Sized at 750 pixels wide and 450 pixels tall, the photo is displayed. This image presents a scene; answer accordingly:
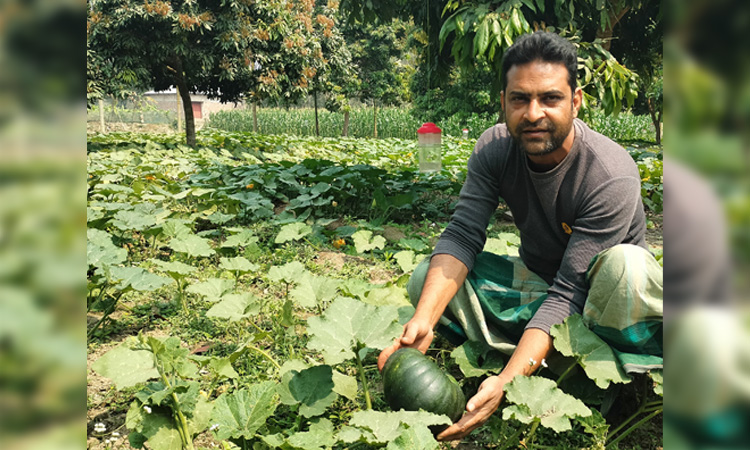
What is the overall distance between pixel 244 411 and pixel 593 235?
50.8 inches

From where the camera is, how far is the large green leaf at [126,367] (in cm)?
159

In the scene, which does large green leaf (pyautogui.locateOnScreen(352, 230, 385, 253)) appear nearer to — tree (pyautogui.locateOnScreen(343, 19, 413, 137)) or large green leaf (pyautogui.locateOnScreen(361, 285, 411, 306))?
large green leaf (pyautogui.locateOnScreen(361, 285, 411, 306))

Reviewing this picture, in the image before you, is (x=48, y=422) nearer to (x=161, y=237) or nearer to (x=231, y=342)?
(x=231, y=342)

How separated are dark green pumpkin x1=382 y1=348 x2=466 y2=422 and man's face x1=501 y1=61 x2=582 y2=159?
0.86 metres

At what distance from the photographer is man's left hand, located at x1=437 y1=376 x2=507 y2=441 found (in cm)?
174

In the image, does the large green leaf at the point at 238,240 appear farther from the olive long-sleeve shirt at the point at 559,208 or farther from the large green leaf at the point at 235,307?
the olive long-sleeve shirt at the point at 559,208

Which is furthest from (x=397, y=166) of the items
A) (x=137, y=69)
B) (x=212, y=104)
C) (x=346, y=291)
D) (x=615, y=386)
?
(x=212, y=104)

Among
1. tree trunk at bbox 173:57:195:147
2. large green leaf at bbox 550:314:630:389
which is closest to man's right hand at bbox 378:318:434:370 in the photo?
large green leaf at bbox 550:314:630:389

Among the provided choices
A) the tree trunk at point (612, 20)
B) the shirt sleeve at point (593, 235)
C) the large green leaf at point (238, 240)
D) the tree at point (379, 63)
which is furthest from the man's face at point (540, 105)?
the tree at point (379, 63)

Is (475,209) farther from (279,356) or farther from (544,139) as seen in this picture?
(279,356)

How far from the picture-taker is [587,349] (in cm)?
183

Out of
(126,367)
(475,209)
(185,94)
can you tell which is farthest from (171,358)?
(185,94)

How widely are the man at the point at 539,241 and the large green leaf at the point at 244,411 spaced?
0.52 m

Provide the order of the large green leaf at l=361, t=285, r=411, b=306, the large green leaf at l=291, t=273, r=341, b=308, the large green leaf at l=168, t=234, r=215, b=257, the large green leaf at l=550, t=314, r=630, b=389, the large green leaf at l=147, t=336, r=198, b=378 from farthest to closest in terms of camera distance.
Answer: the large green leaf at l=168, t=234, r=215, b=257, the large green leaf at l=361, t=285, r=411, b=306, the large green leaf at l=291, t=273, r=341, b=308, the large green leaf at l=550, t=314, r=630, b=389, the large green leaf at l=147, t=336, r=198, b=378
